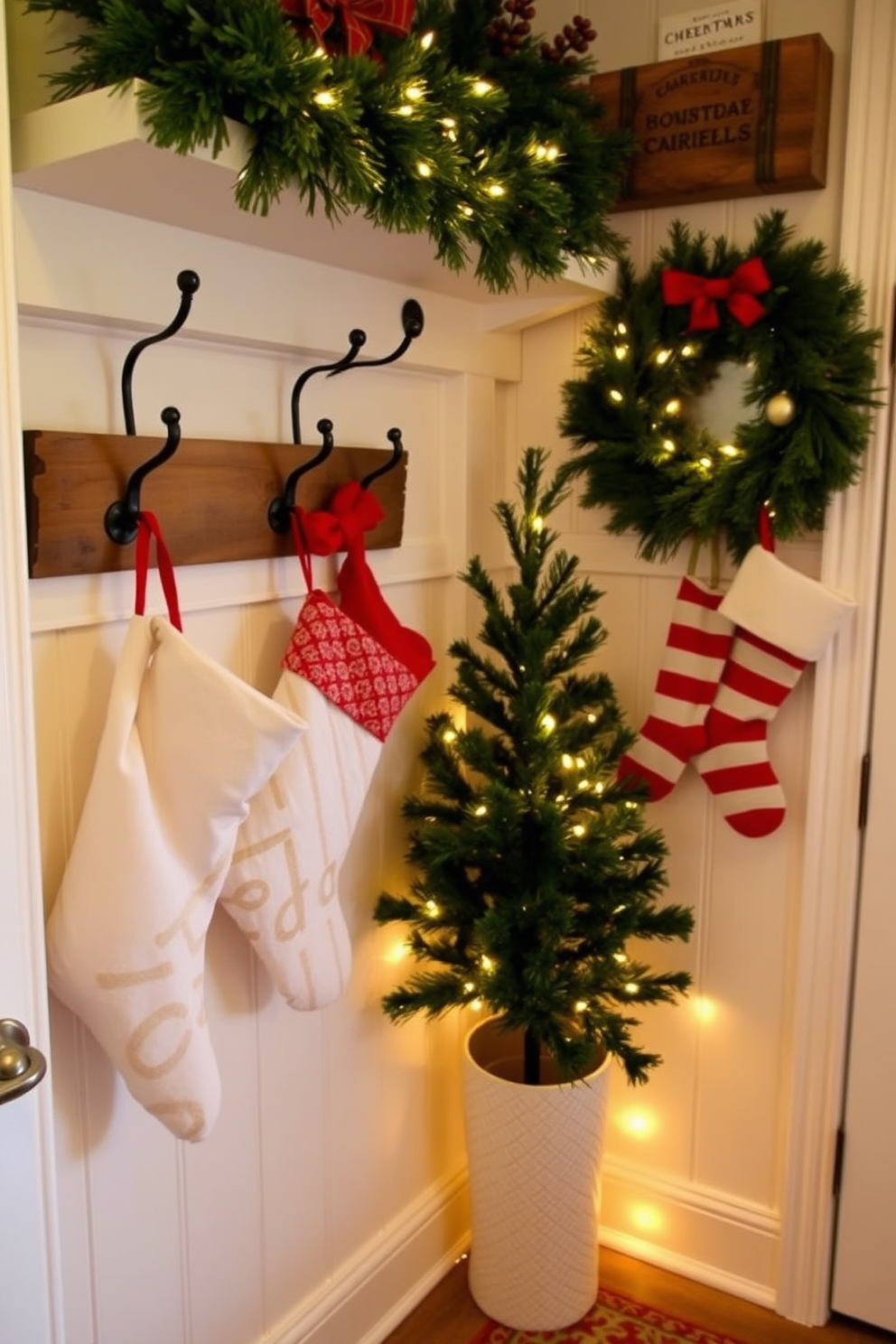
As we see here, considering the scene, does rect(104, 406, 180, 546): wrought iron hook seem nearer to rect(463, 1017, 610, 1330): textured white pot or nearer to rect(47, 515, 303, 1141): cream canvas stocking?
rect(47, 515, 303, 1141): cream canvas stocking

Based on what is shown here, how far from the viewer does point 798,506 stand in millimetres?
1726

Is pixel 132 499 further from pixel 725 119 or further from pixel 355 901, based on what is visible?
pixel 725 119

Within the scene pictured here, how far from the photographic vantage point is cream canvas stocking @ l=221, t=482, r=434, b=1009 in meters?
1.44

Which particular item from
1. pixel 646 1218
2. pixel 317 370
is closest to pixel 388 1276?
pixel 646 1218

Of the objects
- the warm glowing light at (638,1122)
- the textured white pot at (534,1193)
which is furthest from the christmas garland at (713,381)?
the warm glowing light at (638,1122)

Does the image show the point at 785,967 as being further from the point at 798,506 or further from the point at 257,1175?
the point at 257,1175

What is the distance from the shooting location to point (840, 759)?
182 cm

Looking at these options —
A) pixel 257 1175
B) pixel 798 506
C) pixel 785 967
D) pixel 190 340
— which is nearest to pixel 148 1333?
pixel 257 1175

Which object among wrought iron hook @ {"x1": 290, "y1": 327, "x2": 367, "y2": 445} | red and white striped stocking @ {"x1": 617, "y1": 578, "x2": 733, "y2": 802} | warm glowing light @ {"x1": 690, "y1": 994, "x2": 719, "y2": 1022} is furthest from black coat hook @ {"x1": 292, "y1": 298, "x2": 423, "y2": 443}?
warm glowing light @ {"x1": 690, "y1": 994, "x2": 719, "y2": 1022}

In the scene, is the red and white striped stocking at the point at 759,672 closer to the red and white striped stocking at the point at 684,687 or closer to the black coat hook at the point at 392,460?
the red and white striped stocking at the point at 684,687

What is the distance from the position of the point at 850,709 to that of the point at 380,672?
0.75 m

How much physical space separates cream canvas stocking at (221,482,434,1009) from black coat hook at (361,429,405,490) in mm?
40

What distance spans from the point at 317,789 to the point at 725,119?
1127 millimetres

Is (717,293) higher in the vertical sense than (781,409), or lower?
higher
